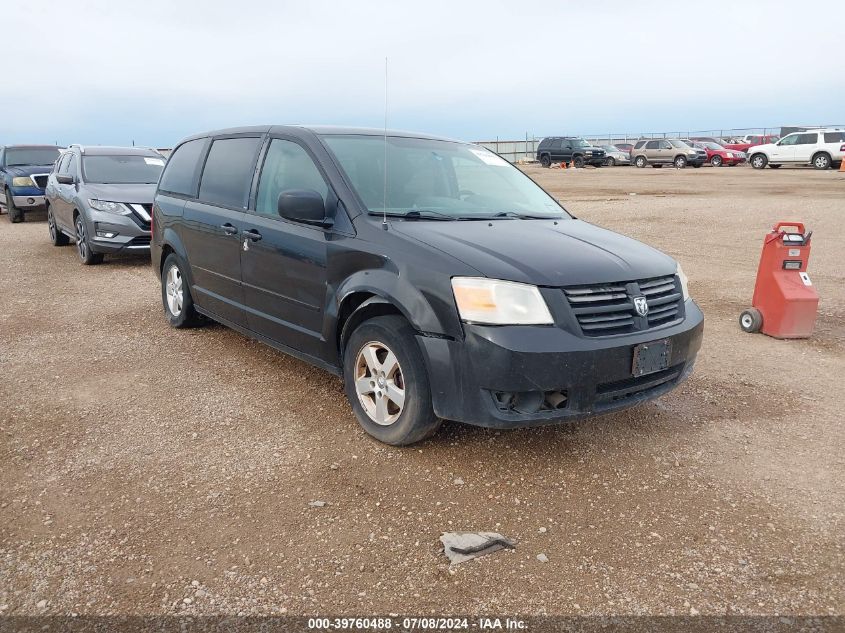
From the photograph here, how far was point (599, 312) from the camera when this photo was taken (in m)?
3.34

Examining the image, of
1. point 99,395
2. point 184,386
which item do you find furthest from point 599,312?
point 99,395

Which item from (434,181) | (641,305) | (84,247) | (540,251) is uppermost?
(434,181)

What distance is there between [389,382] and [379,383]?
89 mm

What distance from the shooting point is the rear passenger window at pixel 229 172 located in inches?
191

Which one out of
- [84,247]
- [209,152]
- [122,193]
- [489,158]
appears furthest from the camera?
[84,247]

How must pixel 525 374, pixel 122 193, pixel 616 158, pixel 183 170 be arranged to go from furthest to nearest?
pixel 616 158, pixel 122 193, pixel 183 170, pixel 525 374

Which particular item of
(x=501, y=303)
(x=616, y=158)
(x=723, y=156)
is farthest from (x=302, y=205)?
(x=616, y=158)

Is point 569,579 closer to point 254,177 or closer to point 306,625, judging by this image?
point 306,625

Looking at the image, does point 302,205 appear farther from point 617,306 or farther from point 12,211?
point 12,211

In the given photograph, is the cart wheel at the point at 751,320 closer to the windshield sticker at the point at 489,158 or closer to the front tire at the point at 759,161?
the windshield sticker at the point at 489,158

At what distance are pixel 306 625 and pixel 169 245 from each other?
4.35 m

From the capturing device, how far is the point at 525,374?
3.15 metres

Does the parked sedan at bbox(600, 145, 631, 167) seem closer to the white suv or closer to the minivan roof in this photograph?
the white suv

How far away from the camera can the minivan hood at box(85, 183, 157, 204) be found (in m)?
9.62
